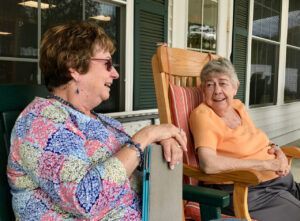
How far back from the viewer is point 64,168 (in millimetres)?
1097

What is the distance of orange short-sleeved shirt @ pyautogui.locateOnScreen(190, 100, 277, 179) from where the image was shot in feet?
6.53

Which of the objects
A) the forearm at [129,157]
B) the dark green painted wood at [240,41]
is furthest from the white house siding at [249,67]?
the forearm at [129,157]

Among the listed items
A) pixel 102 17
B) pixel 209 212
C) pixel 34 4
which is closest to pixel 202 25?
pixel 102 17

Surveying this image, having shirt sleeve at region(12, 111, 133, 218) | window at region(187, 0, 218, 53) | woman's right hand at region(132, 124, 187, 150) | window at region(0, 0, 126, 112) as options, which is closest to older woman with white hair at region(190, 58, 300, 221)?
woman's right hand at region(132, 124, 187, 150)

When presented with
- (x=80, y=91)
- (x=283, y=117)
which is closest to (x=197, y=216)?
(x=80, y=91)

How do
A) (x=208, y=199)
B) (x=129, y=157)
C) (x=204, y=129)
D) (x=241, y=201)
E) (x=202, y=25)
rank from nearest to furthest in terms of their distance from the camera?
(x=129, y=157) < (x=208, y=199) < (x=241, y=201) < (x=204, y=129) < (x=202, y=25)

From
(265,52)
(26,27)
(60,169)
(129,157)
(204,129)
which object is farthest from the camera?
(265,52)

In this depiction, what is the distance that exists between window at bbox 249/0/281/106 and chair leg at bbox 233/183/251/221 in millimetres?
3650

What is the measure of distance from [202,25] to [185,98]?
201 centimetres

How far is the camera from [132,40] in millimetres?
2971

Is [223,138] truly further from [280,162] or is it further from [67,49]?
[67,49]

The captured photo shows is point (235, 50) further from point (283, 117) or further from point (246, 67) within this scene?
point (283, 117)

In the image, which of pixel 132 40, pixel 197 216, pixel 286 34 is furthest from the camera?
pixel 286 34

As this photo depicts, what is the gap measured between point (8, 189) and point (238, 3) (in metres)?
3.99
